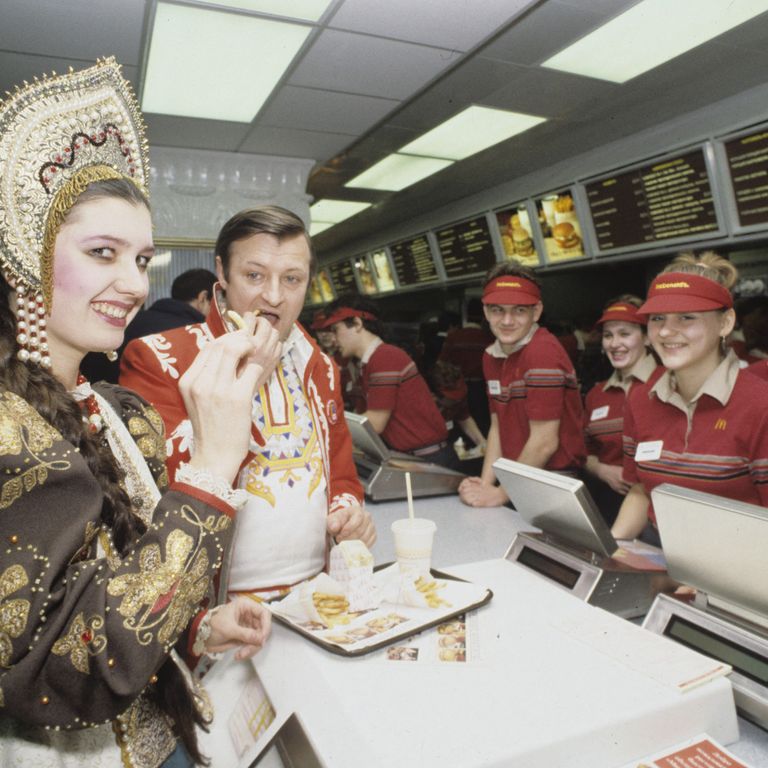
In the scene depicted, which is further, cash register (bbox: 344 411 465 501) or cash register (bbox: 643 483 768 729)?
cash register (bbox: 344 411 465 501)

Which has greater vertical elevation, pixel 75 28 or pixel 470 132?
pixel 75 28

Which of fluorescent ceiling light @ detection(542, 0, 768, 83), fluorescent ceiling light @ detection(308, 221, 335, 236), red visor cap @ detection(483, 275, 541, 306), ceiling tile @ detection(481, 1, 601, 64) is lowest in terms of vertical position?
red visor cap @ detection(483, 275, 541, 306)

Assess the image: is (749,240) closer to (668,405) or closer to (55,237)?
(668,405)

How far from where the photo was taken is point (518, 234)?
5.23 metres

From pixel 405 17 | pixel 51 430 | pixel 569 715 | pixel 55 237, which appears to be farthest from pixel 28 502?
pixel 405 17

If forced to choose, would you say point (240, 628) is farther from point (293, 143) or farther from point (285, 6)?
point (293, 143)

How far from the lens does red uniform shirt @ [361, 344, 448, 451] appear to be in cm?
344

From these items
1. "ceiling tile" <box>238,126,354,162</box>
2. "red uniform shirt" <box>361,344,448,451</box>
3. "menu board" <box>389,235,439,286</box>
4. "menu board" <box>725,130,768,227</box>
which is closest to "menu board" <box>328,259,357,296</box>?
"menu board" <box>389,235,439,286</box>

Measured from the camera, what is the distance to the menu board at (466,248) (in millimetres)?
5688

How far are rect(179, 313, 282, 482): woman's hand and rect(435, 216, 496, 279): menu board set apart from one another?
502cm

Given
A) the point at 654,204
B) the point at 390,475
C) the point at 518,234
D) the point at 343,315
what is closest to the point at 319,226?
the point at 518,234

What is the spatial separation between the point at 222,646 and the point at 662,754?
708mm

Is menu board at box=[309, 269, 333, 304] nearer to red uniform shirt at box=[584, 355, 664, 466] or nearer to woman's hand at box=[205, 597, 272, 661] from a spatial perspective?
red uniform shirt at box=[584, 355, 664, 466]

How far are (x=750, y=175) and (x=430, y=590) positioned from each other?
337 cm
